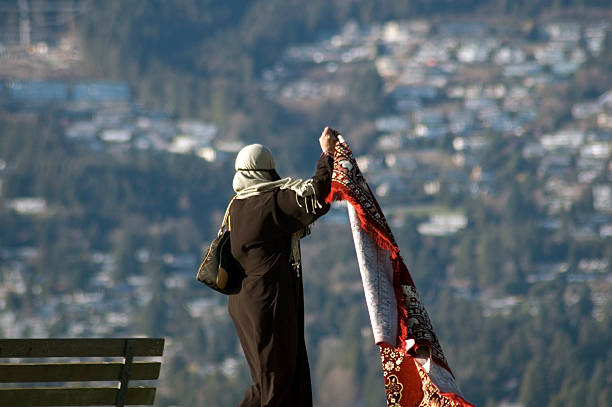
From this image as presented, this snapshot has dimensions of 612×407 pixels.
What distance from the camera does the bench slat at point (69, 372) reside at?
13.7ft

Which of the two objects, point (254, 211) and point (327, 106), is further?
point (327, 106)

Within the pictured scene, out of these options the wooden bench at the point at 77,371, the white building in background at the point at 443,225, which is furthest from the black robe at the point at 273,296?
the white building in background at the point at 443,225

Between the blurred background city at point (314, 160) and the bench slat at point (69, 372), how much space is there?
38.4 meters

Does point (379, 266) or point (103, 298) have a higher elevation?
point (379, 266)

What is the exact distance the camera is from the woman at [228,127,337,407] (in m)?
4.43

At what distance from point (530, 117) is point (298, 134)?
1274cm

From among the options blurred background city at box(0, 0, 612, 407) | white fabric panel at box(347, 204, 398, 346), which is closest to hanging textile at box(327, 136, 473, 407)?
white fabric panel at box(347, 204, 398, 346)

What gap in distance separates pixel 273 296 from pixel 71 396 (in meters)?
0.70

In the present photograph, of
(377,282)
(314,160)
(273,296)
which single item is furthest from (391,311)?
(314,160)

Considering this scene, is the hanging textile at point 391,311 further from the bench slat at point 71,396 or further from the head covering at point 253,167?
the bench slat at point 71,396

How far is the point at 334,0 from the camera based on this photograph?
320 feet

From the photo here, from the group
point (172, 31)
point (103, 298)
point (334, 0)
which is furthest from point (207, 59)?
point (103, 298)

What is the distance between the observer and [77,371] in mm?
4309

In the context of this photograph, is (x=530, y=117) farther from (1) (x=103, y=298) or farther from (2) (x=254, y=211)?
(2) (x=254, y=211)
